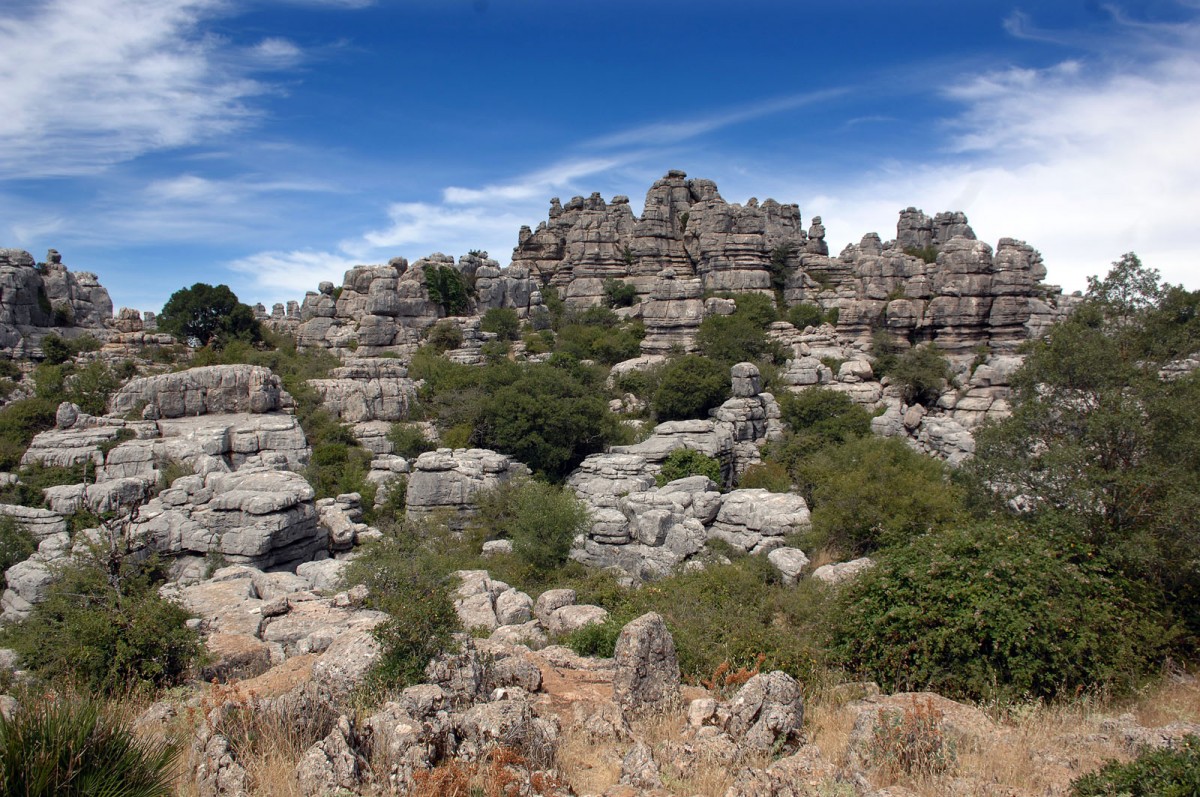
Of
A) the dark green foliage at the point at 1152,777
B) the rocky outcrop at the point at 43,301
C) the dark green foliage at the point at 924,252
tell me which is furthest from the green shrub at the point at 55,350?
the dark green foliage at the point at 924,252

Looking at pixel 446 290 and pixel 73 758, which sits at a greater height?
pixel 446 290

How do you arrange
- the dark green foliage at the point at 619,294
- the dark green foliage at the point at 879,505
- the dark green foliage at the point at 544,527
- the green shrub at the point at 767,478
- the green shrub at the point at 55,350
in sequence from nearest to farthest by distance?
1. the dark green foliage at the point at 879,505
2. the dark green foliage at the point at 544,527
3. the green shrub at the point at 767,478
4. the green shrub at the point at 55,350
5. the dark green foliage at the point at 619,294

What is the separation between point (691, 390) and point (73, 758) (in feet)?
77.4

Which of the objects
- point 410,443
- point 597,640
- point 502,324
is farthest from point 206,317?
point 597,640

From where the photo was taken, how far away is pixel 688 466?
2136 cm

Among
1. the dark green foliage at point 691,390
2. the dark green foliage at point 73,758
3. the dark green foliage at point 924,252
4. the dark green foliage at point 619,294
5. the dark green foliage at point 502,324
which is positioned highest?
the dark green foliage at point 924,252

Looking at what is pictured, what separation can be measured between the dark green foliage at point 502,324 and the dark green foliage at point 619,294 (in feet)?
21.0

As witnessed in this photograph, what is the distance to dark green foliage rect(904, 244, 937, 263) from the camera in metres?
43.0

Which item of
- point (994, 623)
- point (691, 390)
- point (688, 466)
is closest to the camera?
point (994, 623)

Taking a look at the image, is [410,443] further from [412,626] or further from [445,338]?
[412,626]

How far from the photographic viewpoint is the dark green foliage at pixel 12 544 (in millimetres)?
15758

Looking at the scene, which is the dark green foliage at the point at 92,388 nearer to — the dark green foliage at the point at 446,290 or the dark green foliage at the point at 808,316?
the dark green foliage at the point at 446,290

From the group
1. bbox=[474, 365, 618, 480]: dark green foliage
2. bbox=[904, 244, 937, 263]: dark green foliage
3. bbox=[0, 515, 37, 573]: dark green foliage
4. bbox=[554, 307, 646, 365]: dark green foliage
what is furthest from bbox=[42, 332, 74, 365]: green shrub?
bbox=[904, 244, 937, 263]: dark green foliage

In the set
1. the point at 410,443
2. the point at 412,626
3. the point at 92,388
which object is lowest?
the point at 410,443
